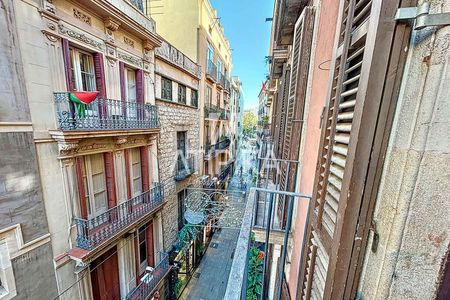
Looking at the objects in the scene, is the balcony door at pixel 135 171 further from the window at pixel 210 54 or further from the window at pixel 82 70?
the window at pixel 210 54

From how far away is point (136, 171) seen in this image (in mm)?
6742

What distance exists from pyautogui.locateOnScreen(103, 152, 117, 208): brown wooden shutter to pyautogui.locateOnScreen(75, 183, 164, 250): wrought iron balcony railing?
29cm

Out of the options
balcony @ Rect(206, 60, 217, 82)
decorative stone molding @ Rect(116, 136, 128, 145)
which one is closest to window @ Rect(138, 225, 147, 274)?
decorative stone molding @ Rect(116, 136, 128, 145)

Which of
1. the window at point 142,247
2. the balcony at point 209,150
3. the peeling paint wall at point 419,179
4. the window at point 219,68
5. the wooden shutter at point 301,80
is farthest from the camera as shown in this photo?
the window at point 219,68

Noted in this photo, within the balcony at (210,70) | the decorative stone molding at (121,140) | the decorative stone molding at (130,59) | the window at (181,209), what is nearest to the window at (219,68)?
the balcony at (210,70)

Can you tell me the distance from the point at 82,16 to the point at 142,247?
746 cm

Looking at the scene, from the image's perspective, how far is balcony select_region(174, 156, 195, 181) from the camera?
9.13 m

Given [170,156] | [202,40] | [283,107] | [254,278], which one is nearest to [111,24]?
[170,156]

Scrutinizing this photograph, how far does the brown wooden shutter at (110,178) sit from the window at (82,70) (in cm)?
185

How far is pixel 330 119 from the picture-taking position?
1.62 m

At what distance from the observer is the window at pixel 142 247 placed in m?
6.97

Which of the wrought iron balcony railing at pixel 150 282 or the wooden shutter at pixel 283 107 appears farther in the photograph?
the wrought iron balcony railing at pixel 150 282

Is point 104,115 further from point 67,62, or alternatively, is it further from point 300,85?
point 300,85

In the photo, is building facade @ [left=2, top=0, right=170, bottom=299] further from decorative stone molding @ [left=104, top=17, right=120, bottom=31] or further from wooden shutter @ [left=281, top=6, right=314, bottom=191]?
wooden shutter @ [left=281, top=6, right=314, bottom=191]
